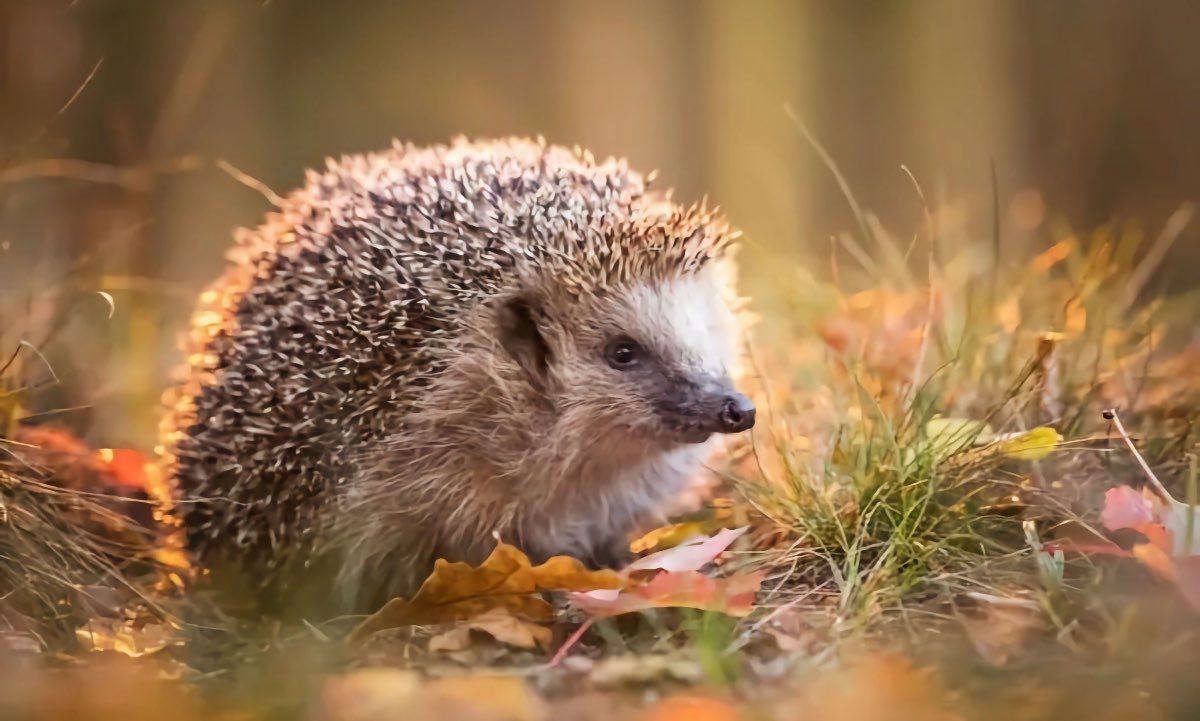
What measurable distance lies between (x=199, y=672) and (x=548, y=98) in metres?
1.93

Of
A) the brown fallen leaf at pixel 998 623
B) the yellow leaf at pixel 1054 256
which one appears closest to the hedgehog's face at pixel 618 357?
the brown fallen leaf at pixel 998 623

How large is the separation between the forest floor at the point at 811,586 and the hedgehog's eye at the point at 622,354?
1.24ft

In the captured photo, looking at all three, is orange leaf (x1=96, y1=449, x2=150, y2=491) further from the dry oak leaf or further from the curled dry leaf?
the curled dry leaf

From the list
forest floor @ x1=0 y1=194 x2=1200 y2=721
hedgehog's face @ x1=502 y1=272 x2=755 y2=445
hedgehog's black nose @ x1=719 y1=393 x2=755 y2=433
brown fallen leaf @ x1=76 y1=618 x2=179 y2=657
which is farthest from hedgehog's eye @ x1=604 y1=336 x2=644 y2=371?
brown fallen leaf @ x1=76 y1=618 x2=179 y2=657

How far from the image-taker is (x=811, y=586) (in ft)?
Answer: 6.65

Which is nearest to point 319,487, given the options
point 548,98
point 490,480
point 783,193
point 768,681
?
point 490,480

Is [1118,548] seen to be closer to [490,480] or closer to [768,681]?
[768,681]

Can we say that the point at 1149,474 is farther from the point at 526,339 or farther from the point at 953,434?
the point at 526,339

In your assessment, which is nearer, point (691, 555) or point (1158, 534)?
point (1158, 534)

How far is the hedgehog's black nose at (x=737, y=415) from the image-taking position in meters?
2.24

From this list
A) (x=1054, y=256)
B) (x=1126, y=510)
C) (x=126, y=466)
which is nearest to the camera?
(x=1126, y=510)

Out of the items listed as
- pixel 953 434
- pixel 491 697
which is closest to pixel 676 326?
pixel 953 434

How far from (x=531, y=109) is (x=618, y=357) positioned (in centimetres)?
98

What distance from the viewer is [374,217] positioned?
2.36 meters
